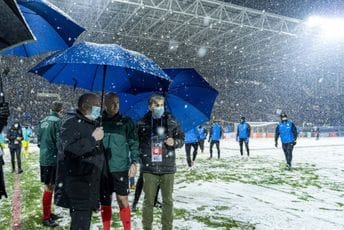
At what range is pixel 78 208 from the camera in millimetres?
2857

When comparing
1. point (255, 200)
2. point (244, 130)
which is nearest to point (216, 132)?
point (244, 130)

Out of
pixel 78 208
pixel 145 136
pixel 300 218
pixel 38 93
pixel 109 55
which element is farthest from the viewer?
pixel 38 93

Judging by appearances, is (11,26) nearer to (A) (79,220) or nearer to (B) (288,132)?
(A) (79,220)

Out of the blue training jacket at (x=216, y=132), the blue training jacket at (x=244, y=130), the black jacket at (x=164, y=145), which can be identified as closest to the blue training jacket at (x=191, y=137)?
the blue training jacket at (x=216, y=132)

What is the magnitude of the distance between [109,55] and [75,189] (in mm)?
1268

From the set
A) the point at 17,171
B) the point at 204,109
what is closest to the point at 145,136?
the point at 204,109

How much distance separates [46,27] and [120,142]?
1.49 m

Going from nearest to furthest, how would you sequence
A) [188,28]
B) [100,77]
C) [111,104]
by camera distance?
[111,104] < [100,77] < [188,28]

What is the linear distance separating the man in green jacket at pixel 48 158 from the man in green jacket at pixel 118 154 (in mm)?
1195

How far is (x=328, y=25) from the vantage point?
23234 millimetres

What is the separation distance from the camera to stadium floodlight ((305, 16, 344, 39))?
72.2 ft

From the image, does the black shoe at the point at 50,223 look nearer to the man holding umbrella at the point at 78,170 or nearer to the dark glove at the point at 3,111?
the man holding umbrella at the point at 78,170

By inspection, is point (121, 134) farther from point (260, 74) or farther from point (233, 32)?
point (260, 74)

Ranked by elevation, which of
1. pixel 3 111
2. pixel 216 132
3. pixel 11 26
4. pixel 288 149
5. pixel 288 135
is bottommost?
pixel 288 149
